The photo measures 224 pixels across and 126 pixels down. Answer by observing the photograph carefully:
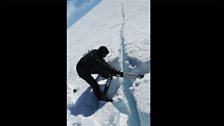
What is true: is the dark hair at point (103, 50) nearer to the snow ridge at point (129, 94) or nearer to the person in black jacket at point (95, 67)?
the person in black jacket at point (95, 67)

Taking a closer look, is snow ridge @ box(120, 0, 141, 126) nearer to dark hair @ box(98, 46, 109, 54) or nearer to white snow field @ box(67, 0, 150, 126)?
white snow field @ box(67, 0, 150, 126)

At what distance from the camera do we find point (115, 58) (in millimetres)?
3121

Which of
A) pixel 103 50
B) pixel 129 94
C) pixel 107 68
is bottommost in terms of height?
pixel 129 94

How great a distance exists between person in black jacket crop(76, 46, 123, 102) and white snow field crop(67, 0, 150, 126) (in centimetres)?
6

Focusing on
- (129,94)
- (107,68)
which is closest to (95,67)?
(107,68)

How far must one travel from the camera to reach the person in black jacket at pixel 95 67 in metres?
3.06

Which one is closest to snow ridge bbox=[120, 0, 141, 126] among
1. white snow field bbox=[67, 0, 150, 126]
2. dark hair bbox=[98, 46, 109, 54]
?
white snow field bbox=[67, 0, 150, 126]

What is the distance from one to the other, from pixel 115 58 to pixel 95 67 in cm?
17

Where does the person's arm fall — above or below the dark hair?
→ below

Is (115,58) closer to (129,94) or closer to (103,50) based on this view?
(103,50)

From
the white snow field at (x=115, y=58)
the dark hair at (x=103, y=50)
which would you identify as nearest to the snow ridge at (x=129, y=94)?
the white snow field at (x=115, y=58)

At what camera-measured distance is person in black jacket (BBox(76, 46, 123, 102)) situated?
3.06 metres
